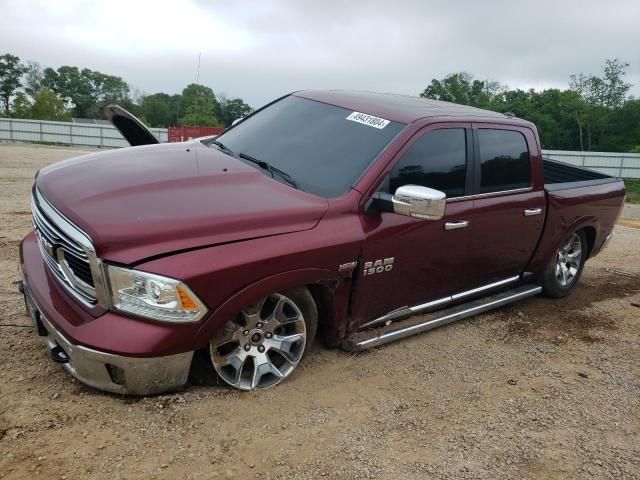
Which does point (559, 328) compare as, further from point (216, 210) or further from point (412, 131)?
point (216, 210)

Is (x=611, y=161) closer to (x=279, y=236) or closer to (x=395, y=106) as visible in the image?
(x=395, y=106)

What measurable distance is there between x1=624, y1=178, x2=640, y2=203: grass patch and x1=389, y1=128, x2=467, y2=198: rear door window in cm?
2004

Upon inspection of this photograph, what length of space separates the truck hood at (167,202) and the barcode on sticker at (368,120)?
855 mm

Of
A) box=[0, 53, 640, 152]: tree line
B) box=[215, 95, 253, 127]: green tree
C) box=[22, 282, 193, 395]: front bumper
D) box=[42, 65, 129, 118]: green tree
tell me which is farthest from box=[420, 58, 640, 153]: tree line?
box=[42, 65, 129, 118]: green tree

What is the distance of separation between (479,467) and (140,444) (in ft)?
5.66

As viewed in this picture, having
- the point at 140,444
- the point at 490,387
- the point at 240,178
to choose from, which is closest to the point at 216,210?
the point at 240,178

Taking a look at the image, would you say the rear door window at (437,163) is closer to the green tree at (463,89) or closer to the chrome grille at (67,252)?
the chrome grille at (67,252)

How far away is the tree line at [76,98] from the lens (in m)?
51.5

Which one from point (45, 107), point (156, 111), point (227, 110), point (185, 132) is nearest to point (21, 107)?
point (45, 107)

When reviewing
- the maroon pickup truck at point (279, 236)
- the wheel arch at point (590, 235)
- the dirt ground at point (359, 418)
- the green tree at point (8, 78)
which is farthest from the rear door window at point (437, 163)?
the green tree at point (8, 78)

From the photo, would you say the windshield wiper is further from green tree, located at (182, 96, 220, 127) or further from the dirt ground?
green tree, located at (182, 96, 220, 127)

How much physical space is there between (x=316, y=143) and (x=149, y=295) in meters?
1.72

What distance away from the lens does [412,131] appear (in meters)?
3.77

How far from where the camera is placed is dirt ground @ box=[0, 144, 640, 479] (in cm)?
261
